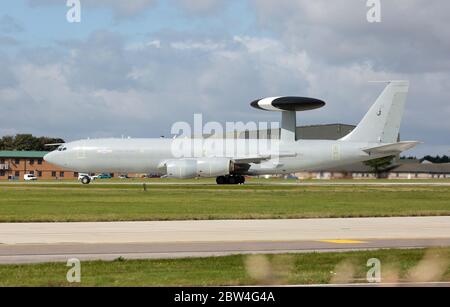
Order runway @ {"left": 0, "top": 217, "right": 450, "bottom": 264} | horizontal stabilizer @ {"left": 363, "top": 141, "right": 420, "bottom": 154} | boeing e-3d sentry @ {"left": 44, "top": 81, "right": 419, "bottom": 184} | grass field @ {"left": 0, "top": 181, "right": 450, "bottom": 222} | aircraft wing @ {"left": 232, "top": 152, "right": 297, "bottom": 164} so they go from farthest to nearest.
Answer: aircraft wing @ {"left": 232, "top": 152, "right": 297, "bottom": 164}
boeing e-3d sentry @ {"left": 44, "top": 81, "right": 419, "bottom": 184}
horizontal stabilizer @ {"left": 363, "top": 141, "right": 420, "bottom": 154}
grass field @ {"left": 0, "top": 181, "right": 450, "bottom": 222}
runway @ {"left": 0, "top": 217, "right": 450, "bottom": 264}

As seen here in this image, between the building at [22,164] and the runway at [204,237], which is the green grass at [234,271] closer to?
the runway at [204,237]

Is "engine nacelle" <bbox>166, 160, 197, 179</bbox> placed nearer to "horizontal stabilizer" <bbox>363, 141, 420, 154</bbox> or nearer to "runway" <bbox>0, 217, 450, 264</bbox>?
"horizontal stabilizer" <bbox>363, 141, 420, 154</bbox>

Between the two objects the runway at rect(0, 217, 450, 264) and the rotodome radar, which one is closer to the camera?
the runway at rect(0, 217, 450, 264)

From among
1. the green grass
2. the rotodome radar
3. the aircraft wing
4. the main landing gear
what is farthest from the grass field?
the rotodome radar

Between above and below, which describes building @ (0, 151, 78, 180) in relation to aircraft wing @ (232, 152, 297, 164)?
above

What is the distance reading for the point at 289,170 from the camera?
7688cm

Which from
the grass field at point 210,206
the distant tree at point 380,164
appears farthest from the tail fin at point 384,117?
the distant tree at point 380,164

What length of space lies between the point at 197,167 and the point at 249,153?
236 inches

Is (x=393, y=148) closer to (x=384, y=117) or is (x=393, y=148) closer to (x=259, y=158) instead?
(x=384, y=117)

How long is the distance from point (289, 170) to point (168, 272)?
60.5 metres

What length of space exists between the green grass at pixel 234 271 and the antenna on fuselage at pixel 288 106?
5883 cm

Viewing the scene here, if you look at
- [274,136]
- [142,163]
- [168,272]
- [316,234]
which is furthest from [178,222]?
[274,136]

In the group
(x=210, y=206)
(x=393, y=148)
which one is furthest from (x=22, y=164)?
(x=210, y=206)

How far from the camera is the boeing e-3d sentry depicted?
7369 centimetres
